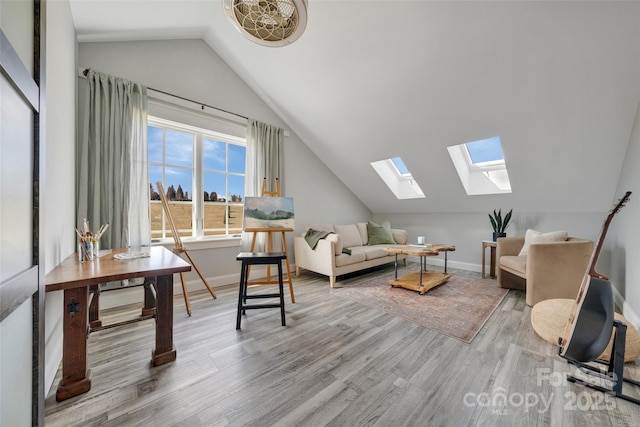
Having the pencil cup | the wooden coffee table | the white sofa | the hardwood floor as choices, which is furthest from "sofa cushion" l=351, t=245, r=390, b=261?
the pencil cup

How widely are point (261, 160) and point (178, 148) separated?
1.07m

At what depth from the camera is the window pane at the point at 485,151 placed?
3.33m

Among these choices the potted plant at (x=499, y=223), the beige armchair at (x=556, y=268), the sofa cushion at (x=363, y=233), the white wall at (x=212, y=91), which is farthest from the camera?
the sofa cushion at (x=363, y=233)

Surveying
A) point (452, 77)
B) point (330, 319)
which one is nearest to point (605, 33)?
point (452, 77)

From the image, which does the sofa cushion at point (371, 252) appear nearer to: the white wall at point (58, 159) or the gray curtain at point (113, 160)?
the gray curtain at point (113, 160)

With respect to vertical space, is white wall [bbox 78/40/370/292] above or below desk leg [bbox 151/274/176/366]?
above

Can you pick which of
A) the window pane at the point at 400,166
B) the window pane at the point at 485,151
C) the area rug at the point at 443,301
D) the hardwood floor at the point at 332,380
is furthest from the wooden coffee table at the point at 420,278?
the window pane at the point at 400,166

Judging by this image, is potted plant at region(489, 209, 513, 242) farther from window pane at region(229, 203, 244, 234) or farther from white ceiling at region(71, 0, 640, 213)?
window pane at region(229, 203, 244, 234)

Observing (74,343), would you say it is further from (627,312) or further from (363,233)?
(627,312)

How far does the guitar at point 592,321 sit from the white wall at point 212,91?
3.34 metres

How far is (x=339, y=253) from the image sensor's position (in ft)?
11.0

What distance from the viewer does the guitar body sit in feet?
4.36

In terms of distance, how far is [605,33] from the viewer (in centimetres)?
176

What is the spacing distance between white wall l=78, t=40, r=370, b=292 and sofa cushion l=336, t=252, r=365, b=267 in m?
1.06
